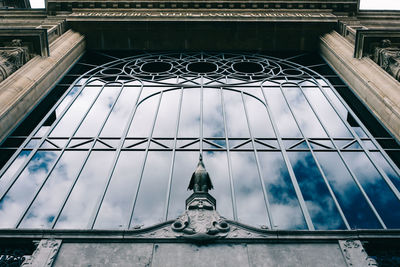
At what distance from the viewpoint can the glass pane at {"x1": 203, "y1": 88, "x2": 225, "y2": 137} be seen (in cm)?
1210

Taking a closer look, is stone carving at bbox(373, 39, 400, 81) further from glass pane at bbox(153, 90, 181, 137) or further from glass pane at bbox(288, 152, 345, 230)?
glass pane at bbox(153, 90, 181, 137)

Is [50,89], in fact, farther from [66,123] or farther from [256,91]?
[256,91]

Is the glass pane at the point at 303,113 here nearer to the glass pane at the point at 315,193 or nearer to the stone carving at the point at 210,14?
the glass pane at the point at 315,193

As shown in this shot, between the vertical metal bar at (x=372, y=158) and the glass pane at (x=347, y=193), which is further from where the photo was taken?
the vertical metal bar at (x=372, y=158)

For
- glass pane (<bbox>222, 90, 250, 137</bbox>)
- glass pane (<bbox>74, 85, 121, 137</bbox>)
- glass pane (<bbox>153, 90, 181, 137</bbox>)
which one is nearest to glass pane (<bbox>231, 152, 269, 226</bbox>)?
glass pane (<bbox>222, 90, 250, 137</bbox>)

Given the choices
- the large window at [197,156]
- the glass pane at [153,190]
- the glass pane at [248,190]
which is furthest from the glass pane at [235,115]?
the glass pane at [153,190]

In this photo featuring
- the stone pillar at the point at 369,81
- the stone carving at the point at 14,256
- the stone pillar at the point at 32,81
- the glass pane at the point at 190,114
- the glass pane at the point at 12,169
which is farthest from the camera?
the glass pane at the point at 190,114

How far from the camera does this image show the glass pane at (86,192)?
835 cm

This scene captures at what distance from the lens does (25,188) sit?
30.9 feet

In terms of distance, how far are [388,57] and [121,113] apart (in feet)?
31.6

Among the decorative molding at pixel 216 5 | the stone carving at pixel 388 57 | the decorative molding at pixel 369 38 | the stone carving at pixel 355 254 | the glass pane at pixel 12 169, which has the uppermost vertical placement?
the decorative molding at pixel 216 5

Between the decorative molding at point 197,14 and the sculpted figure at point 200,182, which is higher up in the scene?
the decorative molding at point 197,14

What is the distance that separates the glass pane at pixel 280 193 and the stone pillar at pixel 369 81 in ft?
11.9

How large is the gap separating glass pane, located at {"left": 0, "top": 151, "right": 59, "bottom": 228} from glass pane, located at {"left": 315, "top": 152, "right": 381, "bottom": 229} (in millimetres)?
7431
